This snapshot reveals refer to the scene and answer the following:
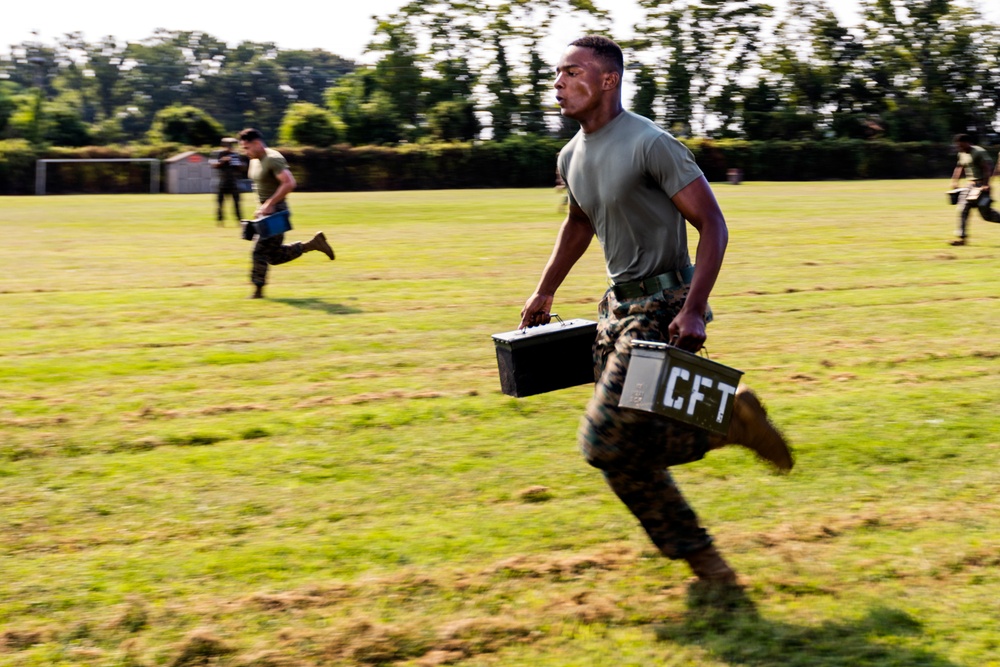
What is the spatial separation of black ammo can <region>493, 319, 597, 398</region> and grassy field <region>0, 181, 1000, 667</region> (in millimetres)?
657

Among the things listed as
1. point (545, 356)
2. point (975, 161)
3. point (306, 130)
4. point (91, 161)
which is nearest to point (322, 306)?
point (545, 356)

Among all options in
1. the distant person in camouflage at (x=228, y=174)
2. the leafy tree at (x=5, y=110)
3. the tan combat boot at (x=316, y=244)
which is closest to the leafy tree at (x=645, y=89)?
the leafy tree at (x=5, y=110)

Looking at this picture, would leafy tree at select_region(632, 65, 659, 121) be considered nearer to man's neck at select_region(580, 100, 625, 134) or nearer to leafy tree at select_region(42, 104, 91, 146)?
leafy tree at select_region(42, 104, 91, 146)

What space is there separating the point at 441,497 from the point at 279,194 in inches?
308

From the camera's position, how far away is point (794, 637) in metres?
4.11

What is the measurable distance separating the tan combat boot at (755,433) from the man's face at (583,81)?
1.26 meters

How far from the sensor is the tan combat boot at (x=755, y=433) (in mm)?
4789

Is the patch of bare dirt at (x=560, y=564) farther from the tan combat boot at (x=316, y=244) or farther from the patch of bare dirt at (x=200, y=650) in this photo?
the tan combat boot at (x=316, y=244)

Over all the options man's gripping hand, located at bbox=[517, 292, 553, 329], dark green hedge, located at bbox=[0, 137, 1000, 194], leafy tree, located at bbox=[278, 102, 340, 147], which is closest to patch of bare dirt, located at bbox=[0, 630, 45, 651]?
man's gripping hand, located at bbox=[517, 292, 553, 329]

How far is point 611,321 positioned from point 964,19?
83.6m

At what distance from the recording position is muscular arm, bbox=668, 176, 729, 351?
14.2ft

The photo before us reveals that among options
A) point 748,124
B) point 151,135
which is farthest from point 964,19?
point 151,135

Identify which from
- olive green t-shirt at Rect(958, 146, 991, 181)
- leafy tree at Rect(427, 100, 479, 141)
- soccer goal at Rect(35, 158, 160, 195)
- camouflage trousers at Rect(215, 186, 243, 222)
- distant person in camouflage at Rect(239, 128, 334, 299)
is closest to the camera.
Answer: distant person in camouflage at Rect(239, 128, 334, 299)

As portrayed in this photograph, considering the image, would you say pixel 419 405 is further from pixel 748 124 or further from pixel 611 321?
pixel 748 124
